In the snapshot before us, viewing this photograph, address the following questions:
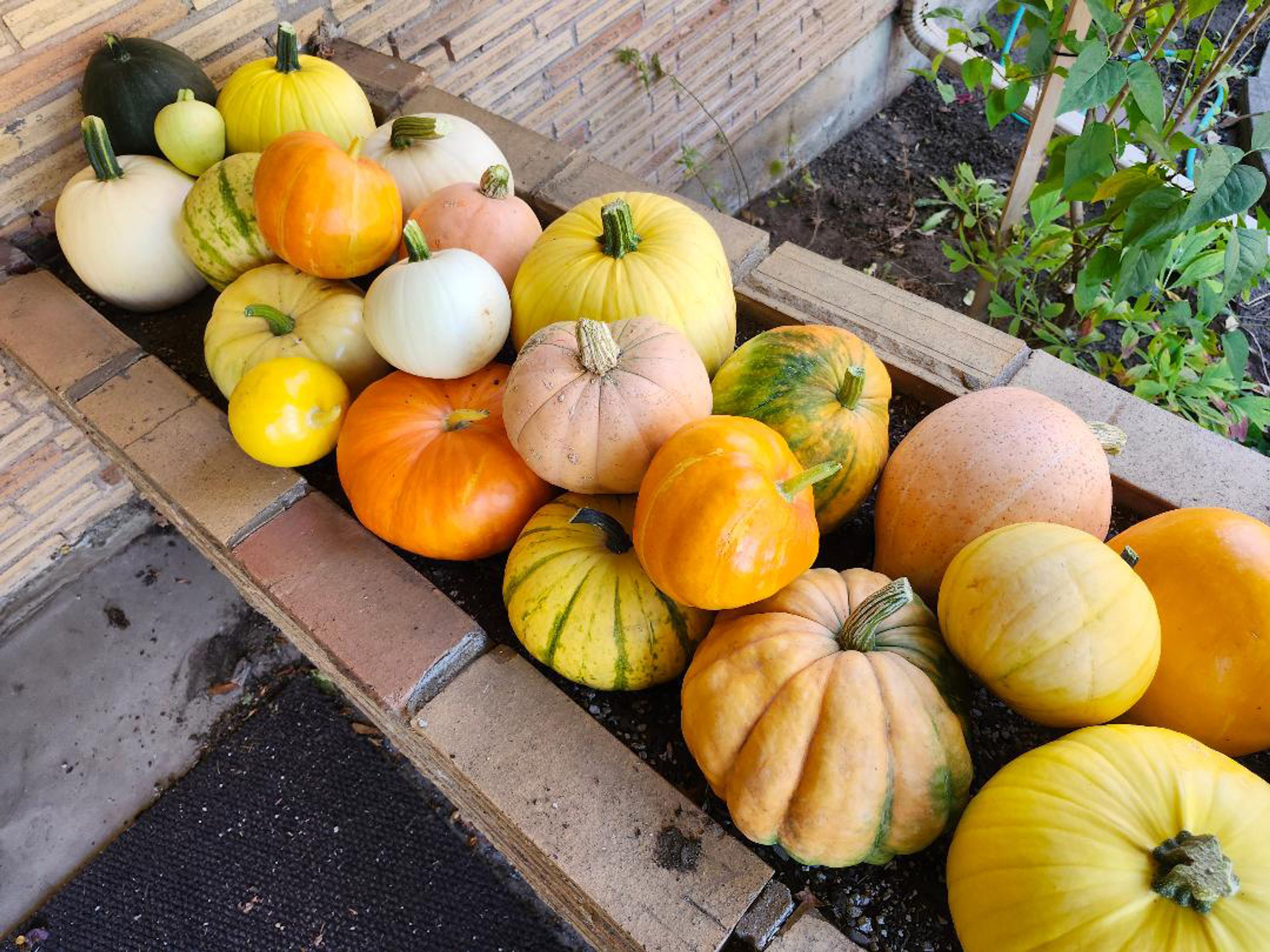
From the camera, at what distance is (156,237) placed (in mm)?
1983

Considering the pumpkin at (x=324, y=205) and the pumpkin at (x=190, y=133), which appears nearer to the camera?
the pumpkin at (x=324, y=205)

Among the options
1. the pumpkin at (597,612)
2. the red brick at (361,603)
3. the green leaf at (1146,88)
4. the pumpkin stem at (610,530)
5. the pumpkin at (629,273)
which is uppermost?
the green leaf at (1146,88)

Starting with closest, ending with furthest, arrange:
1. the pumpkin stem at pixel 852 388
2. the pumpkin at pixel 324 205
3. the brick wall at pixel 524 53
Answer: the pumpkin stem at pixel 852 388
the pumpkin at pixel 324 205
the brick wall at pixel 524 53

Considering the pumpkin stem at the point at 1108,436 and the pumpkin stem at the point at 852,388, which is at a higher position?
the pumpkin stem at the point at 852,388

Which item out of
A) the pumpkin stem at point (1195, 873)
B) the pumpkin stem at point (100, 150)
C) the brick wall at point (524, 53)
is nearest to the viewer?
the pumpkin stem at point (1195, 873)

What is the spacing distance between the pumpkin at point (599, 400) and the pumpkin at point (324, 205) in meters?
0.54

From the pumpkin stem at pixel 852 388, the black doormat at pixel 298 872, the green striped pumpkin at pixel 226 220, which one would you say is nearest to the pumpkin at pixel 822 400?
the pumpkin stem at pixel 852 388

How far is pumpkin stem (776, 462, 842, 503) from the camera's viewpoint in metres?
1.22

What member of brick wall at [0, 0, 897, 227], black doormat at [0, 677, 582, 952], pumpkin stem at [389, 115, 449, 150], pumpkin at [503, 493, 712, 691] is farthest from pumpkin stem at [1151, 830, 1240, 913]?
brick wall at [0, 0, 897, 227]

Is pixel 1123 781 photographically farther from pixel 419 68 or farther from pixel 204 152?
pixel 419 68

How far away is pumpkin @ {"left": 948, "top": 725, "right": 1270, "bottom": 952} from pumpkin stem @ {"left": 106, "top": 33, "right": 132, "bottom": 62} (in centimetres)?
234

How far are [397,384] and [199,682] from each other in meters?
1.61

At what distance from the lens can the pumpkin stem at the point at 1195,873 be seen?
2.90ft

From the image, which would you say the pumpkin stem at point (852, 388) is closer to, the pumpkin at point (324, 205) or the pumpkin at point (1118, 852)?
the pumpkin at point (1118, 852)
